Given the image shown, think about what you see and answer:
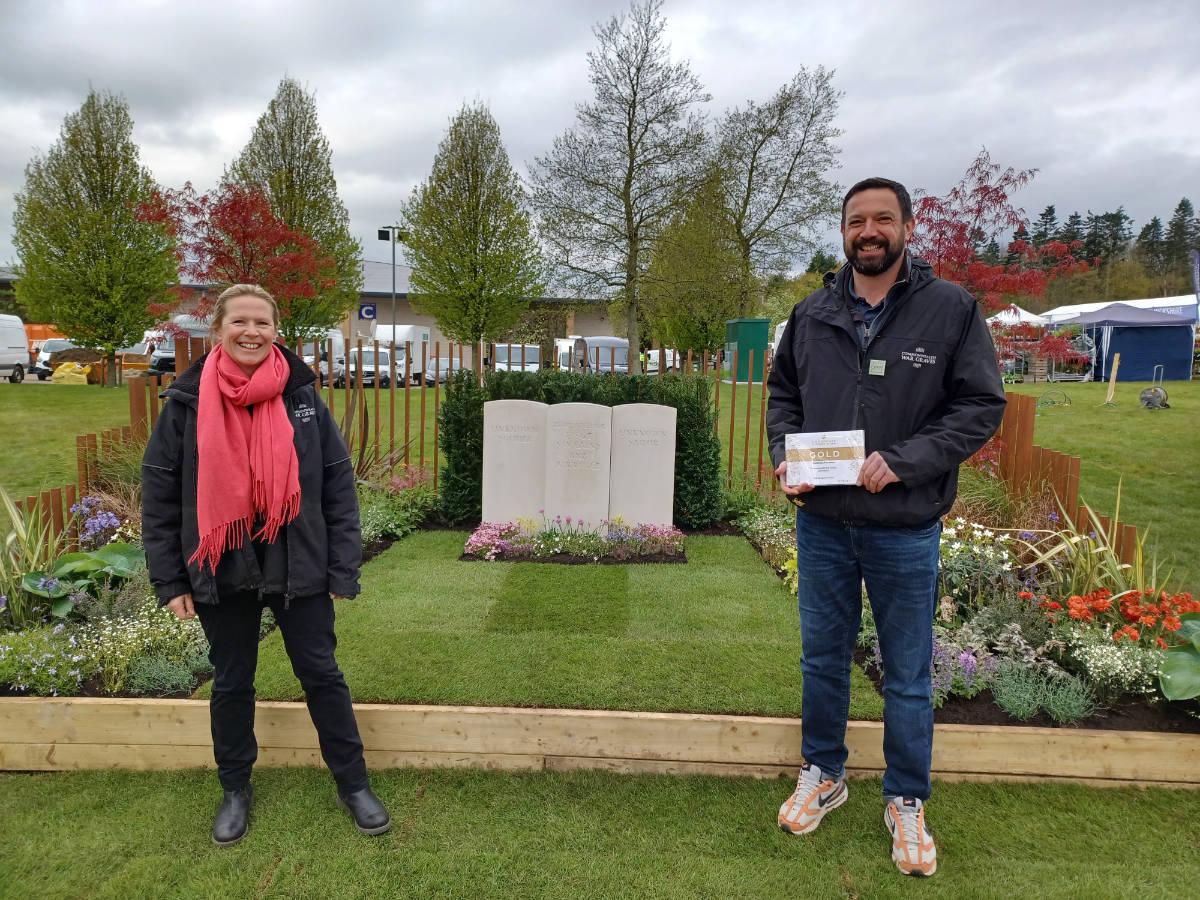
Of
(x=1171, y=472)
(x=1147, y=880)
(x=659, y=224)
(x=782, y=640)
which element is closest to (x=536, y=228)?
(x=659, y=224)

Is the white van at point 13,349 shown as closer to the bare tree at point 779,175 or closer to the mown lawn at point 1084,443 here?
the mown lawn at point 1084,443

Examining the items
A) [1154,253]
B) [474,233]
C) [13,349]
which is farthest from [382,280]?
[1154,253]

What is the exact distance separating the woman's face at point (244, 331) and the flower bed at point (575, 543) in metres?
3.43

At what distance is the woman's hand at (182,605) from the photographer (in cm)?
241

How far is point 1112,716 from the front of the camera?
312 centimetres

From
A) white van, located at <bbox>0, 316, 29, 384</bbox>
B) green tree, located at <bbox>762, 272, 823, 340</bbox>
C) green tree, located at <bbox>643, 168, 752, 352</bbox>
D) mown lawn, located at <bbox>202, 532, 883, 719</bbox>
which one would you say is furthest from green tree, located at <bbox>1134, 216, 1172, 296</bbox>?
white van, located at <bbox>0, 316, 29, 384</bbox>

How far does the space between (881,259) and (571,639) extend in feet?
8.52

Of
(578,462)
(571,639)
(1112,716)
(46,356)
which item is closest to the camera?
(1112,716)

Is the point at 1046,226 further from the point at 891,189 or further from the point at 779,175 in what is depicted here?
the point at 891,189

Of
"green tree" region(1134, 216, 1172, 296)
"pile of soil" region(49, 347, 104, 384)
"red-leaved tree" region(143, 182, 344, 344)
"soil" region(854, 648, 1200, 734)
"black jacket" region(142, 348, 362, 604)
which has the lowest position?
"soil" region(854, 648, 1200, 734)

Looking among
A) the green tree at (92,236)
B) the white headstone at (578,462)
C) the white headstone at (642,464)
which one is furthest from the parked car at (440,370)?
the green tree at (92,236)

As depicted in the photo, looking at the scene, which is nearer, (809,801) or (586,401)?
(809,801)

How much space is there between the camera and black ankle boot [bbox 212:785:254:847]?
8.25 feet

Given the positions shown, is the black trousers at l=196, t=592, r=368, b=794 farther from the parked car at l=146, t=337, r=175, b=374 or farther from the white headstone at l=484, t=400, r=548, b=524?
the parked car at l=146, t=337, r=175, b=374
